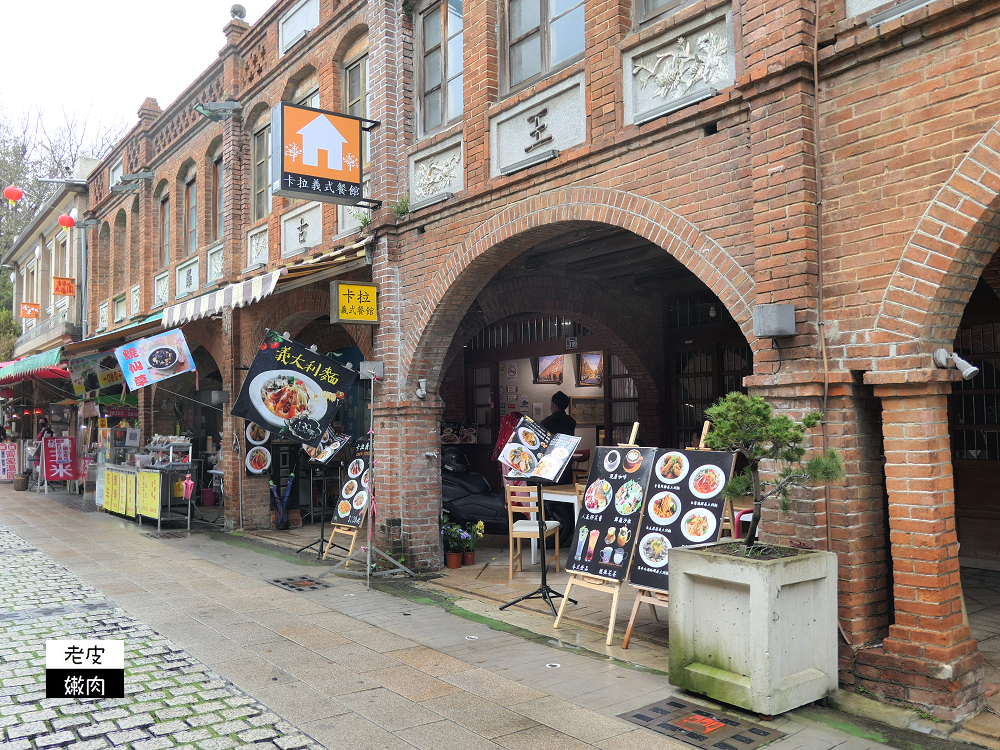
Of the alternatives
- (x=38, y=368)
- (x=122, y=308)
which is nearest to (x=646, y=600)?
(x=38, y=368)

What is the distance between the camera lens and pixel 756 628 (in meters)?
4.54

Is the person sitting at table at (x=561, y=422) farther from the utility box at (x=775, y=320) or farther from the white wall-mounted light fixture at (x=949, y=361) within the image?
the white wall-mounted light fixture at (x=949, y=361)

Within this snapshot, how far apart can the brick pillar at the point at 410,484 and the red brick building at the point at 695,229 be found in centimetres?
3

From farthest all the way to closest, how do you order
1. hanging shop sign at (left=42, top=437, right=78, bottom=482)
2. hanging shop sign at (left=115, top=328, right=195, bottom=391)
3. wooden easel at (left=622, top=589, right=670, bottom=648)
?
hanging shop sign at (left=42, top=437, right=78, bottom=482) → hanging shop sign at (left=115, top=328, right=195, bottom=391) → wooden easel at (left=622, top=589, right=670, bottom=648)

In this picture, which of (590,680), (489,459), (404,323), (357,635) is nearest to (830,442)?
(590,680)

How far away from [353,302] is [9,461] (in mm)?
20367

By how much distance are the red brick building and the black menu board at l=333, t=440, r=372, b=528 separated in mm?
324

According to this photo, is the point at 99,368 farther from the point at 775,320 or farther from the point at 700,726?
the point at 700,726

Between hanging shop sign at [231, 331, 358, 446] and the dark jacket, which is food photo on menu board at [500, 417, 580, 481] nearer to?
hanging shop sign at [231, 331, 358, 446]

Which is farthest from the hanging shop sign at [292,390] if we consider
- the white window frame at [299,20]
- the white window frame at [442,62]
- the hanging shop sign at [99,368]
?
the hanging shop sign at [99,368]

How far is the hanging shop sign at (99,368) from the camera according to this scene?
672 inches

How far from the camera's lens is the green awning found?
1673 centimetres

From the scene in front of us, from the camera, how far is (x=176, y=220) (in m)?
16.4

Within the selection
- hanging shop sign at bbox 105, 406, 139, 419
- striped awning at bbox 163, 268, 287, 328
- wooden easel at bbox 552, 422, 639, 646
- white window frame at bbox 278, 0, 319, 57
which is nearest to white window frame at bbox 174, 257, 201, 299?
striped awning at bbox 163, 268, 287, 328
